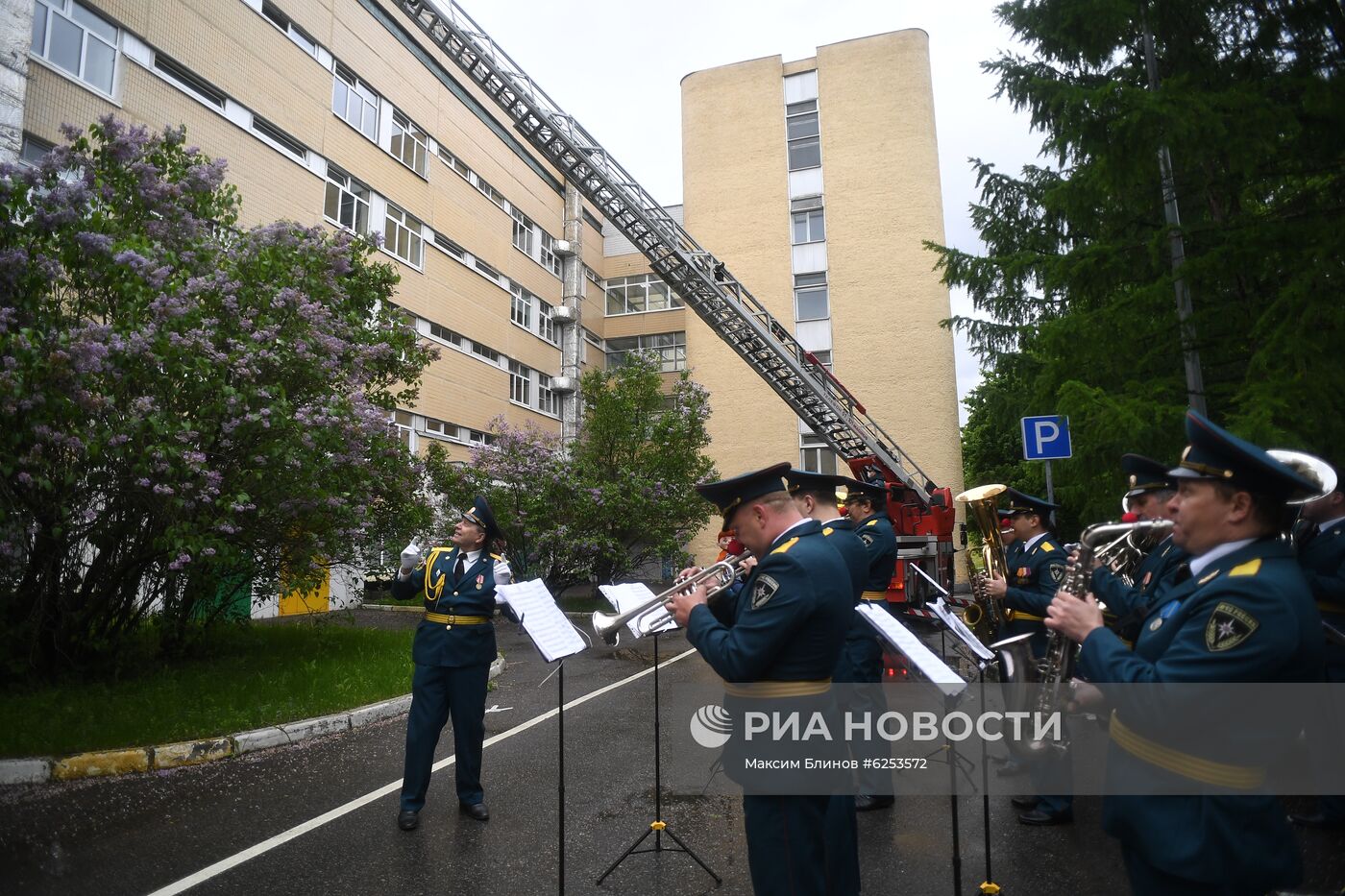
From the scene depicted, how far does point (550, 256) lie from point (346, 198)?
41.6 ft

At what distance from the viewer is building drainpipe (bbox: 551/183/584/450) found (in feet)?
113

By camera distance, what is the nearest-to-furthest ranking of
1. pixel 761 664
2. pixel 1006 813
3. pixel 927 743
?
pixel 761 664 → pixel 1006 813 → pixel 927 743

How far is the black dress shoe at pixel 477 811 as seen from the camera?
5246mm

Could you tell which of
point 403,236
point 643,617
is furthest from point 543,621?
point 403,236

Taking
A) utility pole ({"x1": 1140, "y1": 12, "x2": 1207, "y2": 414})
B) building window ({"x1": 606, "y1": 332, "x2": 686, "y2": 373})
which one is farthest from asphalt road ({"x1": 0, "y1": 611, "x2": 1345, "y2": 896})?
building window ({"x1": 606, "y1": 332, "x2": 686, "y2": 373})

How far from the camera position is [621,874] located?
4.38 metres

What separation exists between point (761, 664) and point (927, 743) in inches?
190

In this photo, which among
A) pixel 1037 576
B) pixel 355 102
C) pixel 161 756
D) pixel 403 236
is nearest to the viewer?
pixel 1037 576

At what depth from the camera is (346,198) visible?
73.9ft

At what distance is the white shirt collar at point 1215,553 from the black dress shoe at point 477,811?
14.4 feet

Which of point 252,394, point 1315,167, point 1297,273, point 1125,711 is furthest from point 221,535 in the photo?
point 1315,167

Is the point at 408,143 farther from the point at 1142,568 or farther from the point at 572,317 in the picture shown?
the point at 1142,568

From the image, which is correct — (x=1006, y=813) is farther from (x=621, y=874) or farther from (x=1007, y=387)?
(x=1007, y=387)

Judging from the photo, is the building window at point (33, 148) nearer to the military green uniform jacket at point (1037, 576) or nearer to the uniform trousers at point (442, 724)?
the uniform trousers at point (442, 724)
